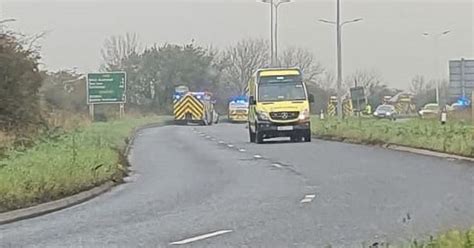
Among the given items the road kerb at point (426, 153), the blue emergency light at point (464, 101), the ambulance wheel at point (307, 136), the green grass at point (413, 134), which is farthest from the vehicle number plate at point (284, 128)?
the blue emergency light at point (464, 101)

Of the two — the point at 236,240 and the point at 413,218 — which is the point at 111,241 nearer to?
the point at 236,240

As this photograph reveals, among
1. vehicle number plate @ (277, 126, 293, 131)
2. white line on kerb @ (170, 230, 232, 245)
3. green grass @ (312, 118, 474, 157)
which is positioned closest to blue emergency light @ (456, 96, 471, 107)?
green grass @ (312, 118, 474, 157)

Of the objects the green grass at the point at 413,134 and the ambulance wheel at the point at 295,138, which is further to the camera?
the ambulance wheel at the point at 295,138

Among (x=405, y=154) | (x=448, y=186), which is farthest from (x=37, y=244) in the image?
(x=405, y=154)

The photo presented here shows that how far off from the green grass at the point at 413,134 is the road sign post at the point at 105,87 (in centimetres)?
2367

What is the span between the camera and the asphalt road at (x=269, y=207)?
42.7 ft

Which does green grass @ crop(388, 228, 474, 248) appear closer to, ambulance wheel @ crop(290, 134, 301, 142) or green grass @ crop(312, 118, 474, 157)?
green grass @ crop(312, 118, 474, 157)

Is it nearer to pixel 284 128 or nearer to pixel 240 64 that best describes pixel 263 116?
pixel 284 128

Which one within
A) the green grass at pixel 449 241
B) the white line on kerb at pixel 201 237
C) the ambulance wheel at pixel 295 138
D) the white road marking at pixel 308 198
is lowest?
the ambulance wheel at pixel 295 138

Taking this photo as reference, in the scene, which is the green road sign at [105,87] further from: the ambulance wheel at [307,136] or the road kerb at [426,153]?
the road kerb at [426,153]

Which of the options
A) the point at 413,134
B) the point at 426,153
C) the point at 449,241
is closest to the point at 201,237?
the point at 449,241

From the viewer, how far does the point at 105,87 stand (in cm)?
6800

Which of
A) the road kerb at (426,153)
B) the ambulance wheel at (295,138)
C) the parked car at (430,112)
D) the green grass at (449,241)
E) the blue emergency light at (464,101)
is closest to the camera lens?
the green grass at (449,241)

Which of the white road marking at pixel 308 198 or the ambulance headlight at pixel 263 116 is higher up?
the ambulance headlight at pixel 263 116
